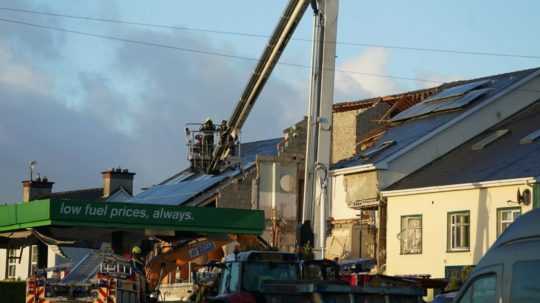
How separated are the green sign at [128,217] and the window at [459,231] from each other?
260 inches

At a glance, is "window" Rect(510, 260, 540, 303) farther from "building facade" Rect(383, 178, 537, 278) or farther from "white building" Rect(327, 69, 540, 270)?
"white building" Rect(327, 69, 540, 270)

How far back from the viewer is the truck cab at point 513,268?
11438 mm

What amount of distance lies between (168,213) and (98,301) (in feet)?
40.6

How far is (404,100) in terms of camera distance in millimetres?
54000

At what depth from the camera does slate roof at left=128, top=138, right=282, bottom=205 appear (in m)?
53.8

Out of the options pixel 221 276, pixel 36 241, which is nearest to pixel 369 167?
pixel 36 241

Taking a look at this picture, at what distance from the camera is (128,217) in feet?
135

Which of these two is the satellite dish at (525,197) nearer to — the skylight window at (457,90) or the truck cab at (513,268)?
the skylight window at (457,90)

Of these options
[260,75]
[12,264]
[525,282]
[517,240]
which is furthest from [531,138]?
[12,264]

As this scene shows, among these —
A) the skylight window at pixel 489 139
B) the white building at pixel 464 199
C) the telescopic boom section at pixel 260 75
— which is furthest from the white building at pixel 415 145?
the telescopic boom section at pixel 260 75

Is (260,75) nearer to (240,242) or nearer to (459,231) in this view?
(240,242)

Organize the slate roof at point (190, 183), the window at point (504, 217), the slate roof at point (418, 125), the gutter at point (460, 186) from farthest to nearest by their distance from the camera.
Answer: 1. the slate roof at point (190, 183)
2. the slate roof at point (418, 125)
3. the window at point (504, 217)
4. the gutter at point (460, 186)

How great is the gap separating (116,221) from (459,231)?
11.8 metres

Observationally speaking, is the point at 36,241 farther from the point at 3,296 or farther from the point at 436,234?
the point at 436,234
